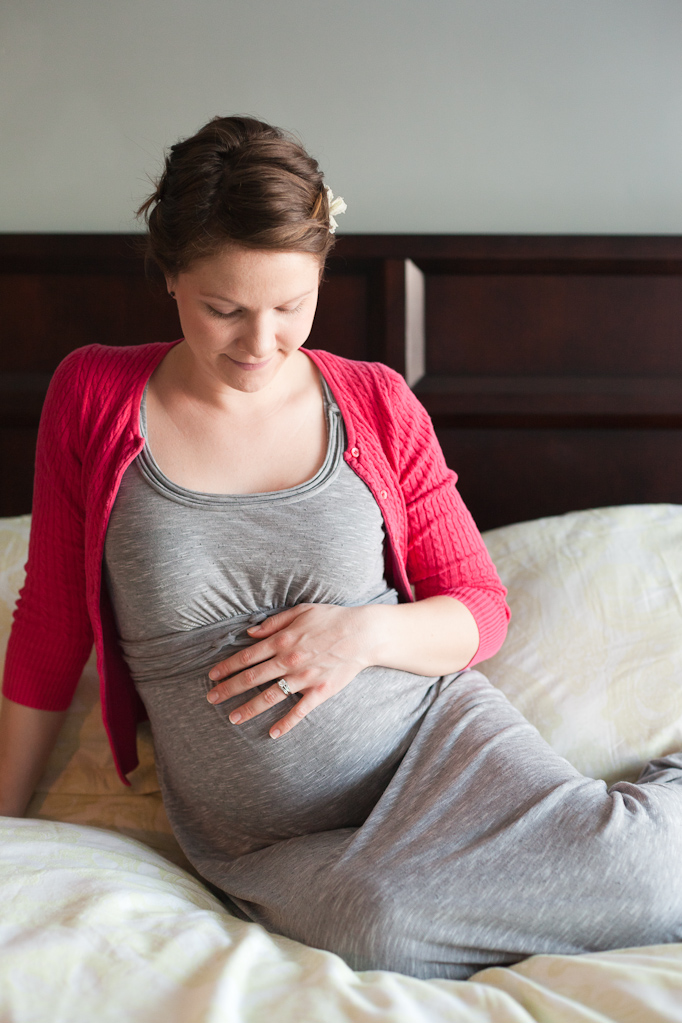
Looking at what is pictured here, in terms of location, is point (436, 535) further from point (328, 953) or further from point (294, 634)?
point (328, 953)

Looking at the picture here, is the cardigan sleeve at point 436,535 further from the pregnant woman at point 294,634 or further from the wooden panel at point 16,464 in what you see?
the wooden panel at point 16,464

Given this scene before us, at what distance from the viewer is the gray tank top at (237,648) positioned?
0.93 meters

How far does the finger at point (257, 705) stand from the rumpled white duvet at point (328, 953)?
194 mm

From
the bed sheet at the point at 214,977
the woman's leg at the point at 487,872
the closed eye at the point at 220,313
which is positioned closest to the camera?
the bed sheet at the point at 214,977

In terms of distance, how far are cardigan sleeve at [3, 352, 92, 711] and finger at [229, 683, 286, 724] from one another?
11.5 inches

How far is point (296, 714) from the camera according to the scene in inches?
35.7

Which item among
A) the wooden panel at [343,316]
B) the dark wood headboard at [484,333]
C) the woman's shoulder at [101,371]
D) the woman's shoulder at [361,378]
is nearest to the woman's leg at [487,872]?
the woman's shoulder at [361,378]

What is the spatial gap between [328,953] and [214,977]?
0.13 m

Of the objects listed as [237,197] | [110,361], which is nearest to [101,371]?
[110,361]

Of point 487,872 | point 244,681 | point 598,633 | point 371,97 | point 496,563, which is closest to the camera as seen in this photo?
point 487,872

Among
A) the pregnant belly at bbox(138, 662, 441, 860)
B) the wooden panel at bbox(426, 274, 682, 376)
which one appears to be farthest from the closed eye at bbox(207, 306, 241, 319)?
the wooden panel at bbox(426, 274, 682, 376)

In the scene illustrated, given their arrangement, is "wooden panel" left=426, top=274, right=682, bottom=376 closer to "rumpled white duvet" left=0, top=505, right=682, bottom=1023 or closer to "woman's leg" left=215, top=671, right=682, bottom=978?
"rumpled white duvet" left=0, top=505, right=682, bottom=1023

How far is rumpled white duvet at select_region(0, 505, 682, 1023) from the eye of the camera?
63 cm

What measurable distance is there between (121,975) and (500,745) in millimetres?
468
